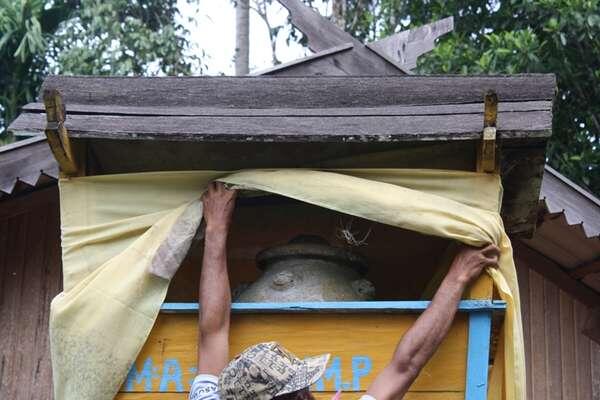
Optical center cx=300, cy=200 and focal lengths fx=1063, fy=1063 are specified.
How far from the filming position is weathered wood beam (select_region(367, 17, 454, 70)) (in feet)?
19.0

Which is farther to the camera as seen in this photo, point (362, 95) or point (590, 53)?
point (590, 53)

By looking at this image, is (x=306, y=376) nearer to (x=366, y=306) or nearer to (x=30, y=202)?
(x=366, y=306)

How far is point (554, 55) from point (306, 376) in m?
5.72

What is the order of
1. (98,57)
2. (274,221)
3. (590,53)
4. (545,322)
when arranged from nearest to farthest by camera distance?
(274,221), (545,322), (590,53), (98,57)

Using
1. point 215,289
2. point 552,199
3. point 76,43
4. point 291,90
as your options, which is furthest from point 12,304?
point 76,43

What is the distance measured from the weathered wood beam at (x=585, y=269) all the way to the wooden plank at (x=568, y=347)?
0.13 metres

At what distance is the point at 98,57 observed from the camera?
36.8 ft

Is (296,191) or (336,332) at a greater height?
(296,191)

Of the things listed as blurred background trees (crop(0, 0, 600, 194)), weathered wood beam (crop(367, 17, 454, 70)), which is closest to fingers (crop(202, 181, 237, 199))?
weathered wood beam (crop(367, 17, 454, 70))

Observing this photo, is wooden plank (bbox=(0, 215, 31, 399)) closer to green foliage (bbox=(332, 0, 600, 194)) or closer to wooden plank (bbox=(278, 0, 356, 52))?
wooden plank (bbox=(278, 0, 356, 52))

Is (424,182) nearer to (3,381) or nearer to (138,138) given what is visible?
(138,138)

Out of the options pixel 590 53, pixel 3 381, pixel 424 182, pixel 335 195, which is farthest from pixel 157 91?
pixel 590 53

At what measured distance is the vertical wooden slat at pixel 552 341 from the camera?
563cm

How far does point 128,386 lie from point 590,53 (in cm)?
567
